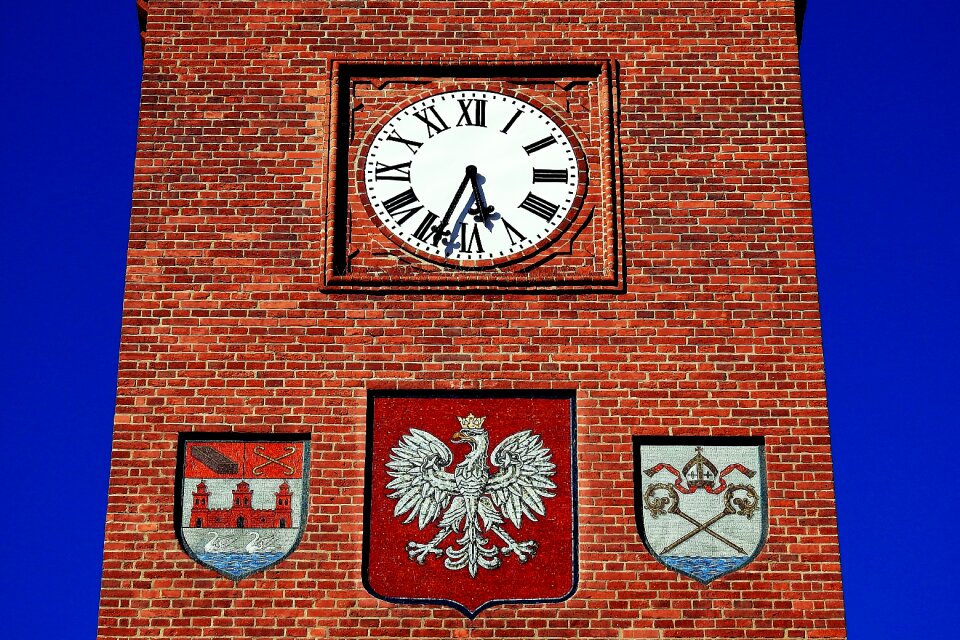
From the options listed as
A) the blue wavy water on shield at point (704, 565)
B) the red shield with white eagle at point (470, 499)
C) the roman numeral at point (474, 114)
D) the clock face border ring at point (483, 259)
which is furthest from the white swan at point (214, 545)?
the roman numeral at point (474, 114)

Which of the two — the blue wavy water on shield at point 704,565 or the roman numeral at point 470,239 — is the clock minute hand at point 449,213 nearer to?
the roman numeral at point 470,239

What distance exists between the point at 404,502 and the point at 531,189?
266cm

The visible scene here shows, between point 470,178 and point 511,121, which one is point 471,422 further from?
point 511,121

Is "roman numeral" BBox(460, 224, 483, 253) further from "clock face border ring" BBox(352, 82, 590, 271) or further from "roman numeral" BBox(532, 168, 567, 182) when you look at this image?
"roman numeral" BBox(532, 168, 567, 182)

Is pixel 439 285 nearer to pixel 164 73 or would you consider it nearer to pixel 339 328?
pixel 339 328

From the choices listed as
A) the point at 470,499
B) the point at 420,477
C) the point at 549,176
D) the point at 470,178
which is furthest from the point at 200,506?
the point at 549,176

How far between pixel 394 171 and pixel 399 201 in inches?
10.1

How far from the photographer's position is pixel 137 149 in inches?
554

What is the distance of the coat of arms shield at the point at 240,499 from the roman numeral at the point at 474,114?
2.86 metres

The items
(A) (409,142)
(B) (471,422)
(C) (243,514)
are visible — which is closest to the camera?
(C) (243,514)

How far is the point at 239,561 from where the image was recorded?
12.7m

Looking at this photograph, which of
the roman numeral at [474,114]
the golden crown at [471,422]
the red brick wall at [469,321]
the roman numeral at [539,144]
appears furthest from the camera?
the roman numeral at [474,114]

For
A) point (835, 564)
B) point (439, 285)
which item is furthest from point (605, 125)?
point (835, 564)

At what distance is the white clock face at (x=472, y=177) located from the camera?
543 inches
